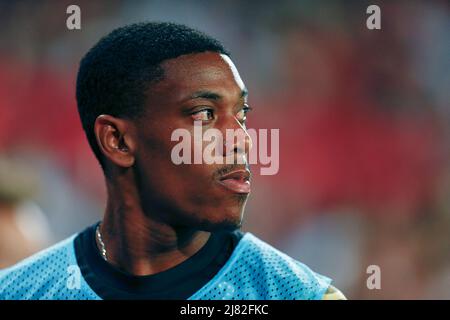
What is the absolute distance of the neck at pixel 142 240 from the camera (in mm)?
2379

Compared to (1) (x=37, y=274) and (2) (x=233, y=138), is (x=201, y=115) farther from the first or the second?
(1) (x=37, y=274)

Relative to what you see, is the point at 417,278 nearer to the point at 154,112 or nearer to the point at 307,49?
the point at 307,49

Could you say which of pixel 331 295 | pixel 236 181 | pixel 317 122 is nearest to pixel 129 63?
pixel 236 181

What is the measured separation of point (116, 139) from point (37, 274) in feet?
1.93

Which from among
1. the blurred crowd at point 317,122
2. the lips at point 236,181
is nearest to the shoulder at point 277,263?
the lips at point 236,181

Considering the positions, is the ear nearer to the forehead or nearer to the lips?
the forehead

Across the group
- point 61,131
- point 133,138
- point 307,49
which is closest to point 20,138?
point 61,131

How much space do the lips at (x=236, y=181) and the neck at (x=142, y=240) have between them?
0.24 metres

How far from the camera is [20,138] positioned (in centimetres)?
500

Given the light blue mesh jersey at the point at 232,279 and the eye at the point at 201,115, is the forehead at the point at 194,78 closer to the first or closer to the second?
the eye at the point at 201,115

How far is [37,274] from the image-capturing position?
2525 mm

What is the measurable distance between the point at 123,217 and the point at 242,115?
0.55m

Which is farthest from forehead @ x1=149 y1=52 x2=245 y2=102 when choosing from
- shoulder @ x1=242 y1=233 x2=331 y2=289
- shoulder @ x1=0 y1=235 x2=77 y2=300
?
shoulder @ x1=0 y1=235 x2=77 y2=300

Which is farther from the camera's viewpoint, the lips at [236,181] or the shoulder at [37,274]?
the shoulder at [37,274]
